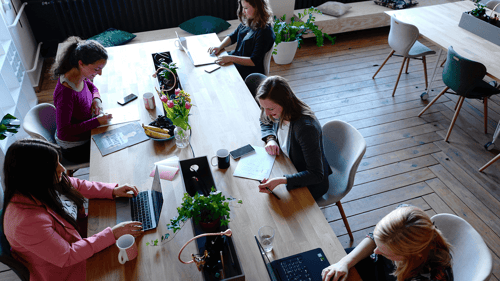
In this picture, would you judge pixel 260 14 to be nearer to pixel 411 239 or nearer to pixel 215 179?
pixel 215 179

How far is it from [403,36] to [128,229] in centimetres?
359

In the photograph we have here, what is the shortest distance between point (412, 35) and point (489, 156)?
4.94 feet

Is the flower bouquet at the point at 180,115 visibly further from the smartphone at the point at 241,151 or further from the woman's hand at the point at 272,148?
the woman's hand at the point at 272,148

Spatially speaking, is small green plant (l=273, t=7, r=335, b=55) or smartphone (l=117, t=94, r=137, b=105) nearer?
smartphone (l=117, t=94, r=137, b=105)

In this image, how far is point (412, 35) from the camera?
12.3 ft

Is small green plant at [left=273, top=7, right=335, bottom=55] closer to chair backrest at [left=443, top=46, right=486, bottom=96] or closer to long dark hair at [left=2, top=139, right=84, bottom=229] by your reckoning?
chair backrest at [left=443, top=46, right=486, bottom=96]

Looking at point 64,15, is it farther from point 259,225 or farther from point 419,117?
point 419,117

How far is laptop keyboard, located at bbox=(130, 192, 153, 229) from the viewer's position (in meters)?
1.78

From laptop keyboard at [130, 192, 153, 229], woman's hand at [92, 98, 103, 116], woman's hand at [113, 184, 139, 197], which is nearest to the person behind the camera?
laptop keyboard at [130, 192, 153, 229]

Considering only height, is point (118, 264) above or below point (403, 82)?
above

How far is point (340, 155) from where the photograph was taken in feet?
7.73

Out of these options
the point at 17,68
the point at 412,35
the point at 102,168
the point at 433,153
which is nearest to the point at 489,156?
the point at 433,153

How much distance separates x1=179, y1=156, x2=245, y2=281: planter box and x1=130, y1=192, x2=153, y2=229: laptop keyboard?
244 millimetres

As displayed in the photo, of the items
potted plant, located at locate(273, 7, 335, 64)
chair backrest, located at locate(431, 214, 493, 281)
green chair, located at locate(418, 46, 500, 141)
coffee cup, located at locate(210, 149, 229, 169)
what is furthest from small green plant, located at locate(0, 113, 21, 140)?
green chair, located at locate(418, 46, 500, 141)
